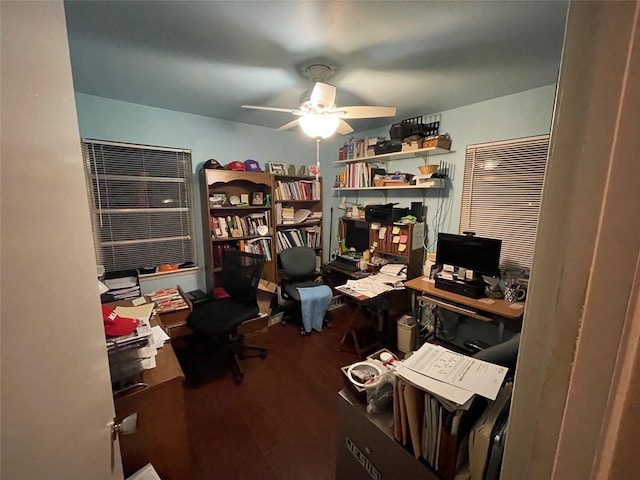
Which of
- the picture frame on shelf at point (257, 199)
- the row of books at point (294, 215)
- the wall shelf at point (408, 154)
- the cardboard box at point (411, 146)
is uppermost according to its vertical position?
the cardboard box at point (411, 146)

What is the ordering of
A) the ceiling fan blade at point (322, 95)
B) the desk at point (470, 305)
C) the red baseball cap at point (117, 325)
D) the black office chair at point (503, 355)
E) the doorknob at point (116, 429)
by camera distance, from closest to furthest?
the doorknob at point (116, 429) < the black office chair at point (503, 355) < the red baseball cap at point (117, 325) < the ceiling fan blade at point (322, 95) < the desk at point (470, 305)

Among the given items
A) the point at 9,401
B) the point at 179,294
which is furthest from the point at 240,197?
the point at 9,401

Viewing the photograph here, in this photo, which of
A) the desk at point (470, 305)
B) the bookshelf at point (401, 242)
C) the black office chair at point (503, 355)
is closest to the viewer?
the black office chair at point (503, 355)

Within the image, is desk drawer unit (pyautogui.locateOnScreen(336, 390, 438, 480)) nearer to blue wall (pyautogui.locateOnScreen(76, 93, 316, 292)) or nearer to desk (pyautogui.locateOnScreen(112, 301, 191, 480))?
desk (pyautogui.locateOnScreen(112, 301, 191, 480))

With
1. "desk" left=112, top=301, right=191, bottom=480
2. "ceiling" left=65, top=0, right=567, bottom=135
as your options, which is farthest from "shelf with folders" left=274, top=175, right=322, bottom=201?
"desk" left=112, top=301, right=191, bottom=480

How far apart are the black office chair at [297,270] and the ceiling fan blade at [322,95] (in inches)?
76.0

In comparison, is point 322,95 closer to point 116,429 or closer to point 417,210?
point 417,210

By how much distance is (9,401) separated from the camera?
0.40 m

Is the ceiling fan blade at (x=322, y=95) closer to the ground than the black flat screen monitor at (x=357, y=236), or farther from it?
farther from it

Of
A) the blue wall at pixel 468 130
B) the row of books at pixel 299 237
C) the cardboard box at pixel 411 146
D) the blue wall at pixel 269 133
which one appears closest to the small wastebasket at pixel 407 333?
the blue wall at pixel 468 130

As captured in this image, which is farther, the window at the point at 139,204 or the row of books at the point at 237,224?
the row of books at the point at 237,224

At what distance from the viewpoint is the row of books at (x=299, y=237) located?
350 cm

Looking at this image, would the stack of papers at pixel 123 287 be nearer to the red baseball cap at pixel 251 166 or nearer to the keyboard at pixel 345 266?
the red baseball cap at pixel 251 166

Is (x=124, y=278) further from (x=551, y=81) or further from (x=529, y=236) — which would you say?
(x=551, y=81)
